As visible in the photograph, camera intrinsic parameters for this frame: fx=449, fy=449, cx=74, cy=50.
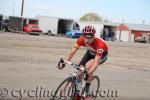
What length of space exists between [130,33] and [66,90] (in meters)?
81.0

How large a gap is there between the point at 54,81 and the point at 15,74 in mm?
1658

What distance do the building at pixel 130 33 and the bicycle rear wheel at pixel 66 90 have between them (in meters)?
72.5

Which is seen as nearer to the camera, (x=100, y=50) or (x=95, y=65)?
(x=95, y=65)

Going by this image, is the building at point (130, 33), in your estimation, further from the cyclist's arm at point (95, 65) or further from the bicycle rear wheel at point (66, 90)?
the bicycle rear wheel at point (66, 90)

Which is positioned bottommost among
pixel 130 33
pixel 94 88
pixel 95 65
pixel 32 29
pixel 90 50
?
pixel 94 88

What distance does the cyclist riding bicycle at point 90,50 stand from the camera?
8891 millimetres

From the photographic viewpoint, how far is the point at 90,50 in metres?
9.66

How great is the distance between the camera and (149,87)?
14.6 metres

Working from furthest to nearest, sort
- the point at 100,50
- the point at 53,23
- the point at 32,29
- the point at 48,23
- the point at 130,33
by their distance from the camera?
1. the point at 130,33
2. the point at 48,23
3. the point at 53,23
4. the point at 32,29
5. the point at 100,50

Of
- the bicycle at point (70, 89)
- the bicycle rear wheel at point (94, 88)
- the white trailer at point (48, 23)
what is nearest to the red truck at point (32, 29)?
the white trailer at point (48, 23)

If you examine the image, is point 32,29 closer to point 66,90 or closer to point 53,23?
point 53,23

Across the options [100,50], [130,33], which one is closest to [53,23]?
[130,33]

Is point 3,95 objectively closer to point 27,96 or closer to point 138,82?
point 27,96

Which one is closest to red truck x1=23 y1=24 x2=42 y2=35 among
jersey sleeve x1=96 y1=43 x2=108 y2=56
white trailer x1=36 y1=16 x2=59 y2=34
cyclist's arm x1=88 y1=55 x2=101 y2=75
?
white trailer x1=36 y1=16 x2=59 y2=34
